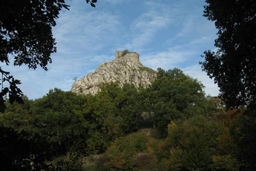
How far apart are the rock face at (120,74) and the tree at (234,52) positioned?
98321mm

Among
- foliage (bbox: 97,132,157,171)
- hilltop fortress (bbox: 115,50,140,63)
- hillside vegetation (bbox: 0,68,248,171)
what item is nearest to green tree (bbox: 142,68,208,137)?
hillside vegetation (bbox: 0,68,248,171)

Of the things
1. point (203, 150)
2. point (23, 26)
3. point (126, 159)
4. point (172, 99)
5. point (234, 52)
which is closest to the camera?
point (23, 26)

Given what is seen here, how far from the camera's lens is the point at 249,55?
9.45 meters

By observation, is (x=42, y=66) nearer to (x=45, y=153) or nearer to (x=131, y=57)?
(x=45, y=153)

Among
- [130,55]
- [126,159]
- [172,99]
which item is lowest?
[126,159]

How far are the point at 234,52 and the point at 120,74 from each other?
11222 centimetres

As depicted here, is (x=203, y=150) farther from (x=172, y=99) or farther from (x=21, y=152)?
(x=21, y=152)

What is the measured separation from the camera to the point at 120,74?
122 m

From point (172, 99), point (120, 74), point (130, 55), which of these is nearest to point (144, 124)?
point (172, 99)

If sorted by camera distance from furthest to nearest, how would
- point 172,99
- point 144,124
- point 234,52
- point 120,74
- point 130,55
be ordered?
point 130,55 < point 120,74 < point 144,124 < point 172,99 < point 234,52

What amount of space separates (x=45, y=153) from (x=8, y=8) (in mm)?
2476

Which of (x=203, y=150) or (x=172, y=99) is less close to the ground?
(x=172, y=99)

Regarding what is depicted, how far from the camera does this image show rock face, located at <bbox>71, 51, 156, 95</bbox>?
113188 millimetres

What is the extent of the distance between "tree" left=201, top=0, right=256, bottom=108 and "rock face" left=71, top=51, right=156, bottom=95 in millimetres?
98321
